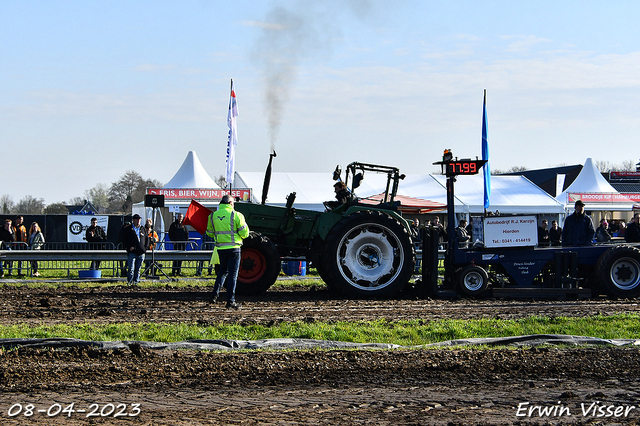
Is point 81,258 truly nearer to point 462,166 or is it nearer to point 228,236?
point 228,236

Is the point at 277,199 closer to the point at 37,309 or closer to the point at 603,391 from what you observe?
the point at 37,309

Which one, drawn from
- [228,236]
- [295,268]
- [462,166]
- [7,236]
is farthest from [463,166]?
[7,236]

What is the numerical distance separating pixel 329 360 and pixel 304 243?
591 centimetres

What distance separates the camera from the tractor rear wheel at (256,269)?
11.4m

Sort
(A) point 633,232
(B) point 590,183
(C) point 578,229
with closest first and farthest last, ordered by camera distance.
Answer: (C) point 578,229, (A) point 633,232, (B) point 590,183

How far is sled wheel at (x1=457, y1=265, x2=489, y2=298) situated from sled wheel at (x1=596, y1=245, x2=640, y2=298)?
213 cm

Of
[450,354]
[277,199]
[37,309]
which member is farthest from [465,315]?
[277,199]

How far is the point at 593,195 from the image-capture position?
33.8 m

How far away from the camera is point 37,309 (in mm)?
9883

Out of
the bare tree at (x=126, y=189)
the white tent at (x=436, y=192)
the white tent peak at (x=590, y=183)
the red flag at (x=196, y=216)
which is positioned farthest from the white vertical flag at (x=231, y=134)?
the bare tree at (x=126, y=189)

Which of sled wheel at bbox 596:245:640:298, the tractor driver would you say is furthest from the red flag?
sled wheel at bbox 596:245:640:298

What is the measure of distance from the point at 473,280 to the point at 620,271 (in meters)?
2.72

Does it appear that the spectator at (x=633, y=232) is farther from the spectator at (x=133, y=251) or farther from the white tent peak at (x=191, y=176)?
the white tent peak at (x=191, y=176)

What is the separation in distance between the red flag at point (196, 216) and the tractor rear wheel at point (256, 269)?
1.04 m
